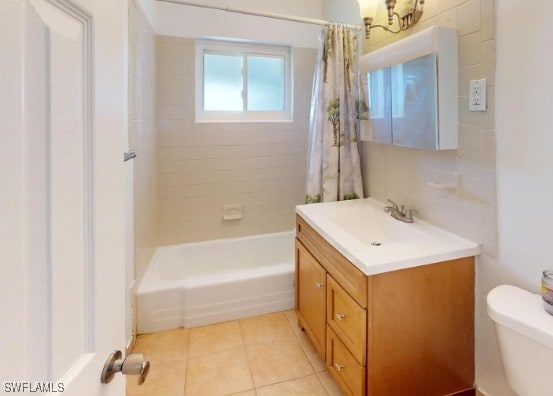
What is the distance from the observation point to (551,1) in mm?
1053

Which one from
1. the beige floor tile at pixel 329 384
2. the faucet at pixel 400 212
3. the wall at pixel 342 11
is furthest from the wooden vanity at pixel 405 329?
the wall at pixel 342 11

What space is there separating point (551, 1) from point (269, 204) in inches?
86.1

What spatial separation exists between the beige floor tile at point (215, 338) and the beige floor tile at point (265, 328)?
0.05 m

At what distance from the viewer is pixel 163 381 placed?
1650 mm

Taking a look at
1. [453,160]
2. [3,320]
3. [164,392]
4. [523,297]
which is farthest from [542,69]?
[164,392]

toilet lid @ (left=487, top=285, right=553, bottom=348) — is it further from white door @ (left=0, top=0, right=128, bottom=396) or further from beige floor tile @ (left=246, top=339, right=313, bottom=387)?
white door @ (left=0, top=0, right=128, bottom=396)

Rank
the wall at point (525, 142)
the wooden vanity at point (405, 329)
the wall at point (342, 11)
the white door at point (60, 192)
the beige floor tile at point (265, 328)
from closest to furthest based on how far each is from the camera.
Answer: the white door at point (60, 192), the wall at point (525, 142), the wooden vanity at point (405, 329), the beige floor tile at point (265, 328), the wall at point (342, 11)

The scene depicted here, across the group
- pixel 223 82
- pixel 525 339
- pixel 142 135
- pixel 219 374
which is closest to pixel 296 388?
pixel 219 374

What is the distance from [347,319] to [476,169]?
2.69 ft

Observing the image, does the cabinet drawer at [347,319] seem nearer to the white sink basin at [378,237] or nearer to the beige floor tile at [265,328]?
the white sink basin at [378,237]

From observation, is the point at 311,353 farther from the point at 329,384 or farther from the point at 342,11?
the point at 342,11

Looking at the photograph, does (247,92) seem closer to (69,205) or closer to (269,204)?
(269,204)

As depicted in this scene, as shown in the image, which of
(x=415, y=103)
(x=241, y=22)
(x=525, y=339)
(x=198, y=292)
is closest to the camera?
(x=525, y=339)

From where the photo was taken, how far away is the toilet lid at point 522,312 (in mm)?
974
